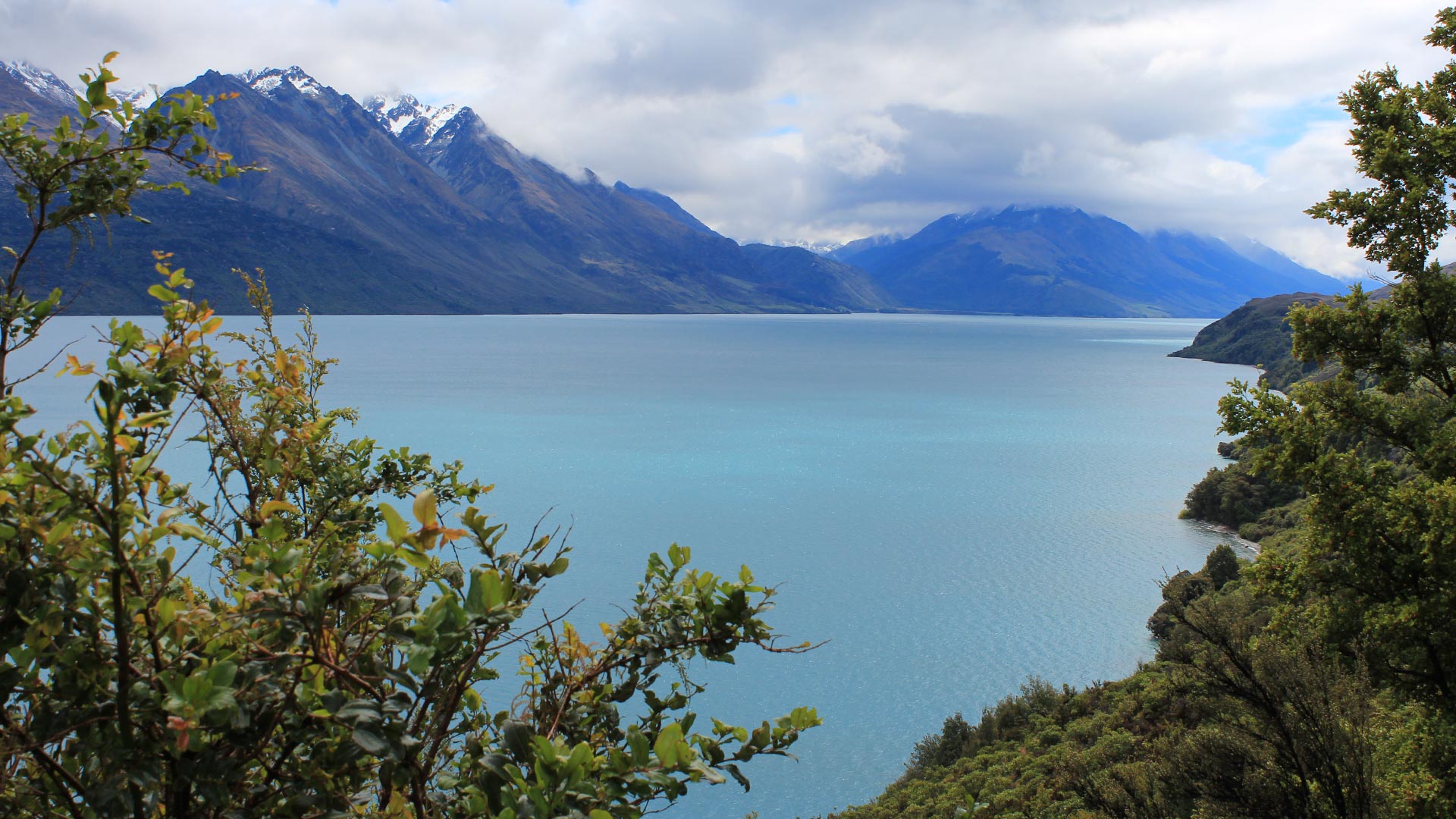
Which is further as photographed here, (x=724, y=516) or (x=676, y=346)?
(x=676, y=346)

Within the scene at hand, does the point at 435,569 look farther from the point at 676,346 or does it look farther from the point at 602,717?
the point at 676,346

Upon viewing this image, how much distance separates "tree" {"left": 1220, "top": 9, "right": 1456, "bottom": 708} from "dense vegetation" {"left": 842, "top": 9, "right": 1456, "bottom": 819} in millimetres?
23

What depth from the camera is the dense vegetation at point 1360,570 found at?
9023mm

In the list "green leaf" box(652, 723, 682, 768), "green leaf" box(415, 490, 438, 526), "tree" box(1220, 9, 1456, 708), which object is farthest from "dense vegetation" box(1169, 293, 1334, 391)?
"green leaf" box(415, 490, 438, 526)

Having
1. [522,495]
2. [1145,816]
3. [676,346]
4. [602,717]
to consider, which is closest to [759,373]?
[676,346]

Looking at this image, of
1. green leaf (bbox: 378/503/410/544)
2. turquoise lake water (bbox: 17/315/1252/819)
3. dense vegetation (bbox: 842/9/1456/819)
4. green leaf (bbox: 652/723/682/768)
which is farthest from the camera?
turquoise lake water (bbox: 17/315/1252/819)

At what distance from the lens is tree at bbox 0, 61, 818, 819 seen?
7.50 feet

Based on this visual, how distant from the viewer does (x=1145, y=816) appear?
1218 cm

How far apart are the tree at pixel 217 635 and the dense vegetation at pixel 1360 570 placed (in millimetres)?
9173

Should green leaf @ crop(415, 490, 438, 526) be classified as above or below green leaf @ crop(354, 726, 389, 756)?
above

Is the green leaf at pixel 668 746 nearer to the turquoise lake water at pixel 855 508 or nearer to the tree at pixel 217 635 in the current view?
the tree at pixel 217 635

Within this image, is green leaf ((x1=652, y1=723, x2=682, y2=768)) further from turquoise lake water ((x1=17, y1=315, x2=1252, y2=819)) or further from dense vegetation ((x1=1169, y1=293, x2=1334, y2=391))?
dense vegetation ((x1=1169, y1=293, x2=1334, y2=391))

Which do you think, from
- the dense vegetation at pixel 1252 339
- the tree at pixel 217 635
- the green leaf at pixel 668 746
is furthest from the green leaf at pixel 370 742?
the dense vegetation at pixel 1252 339

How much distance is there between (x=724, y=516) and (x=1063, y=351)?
14917 cm
